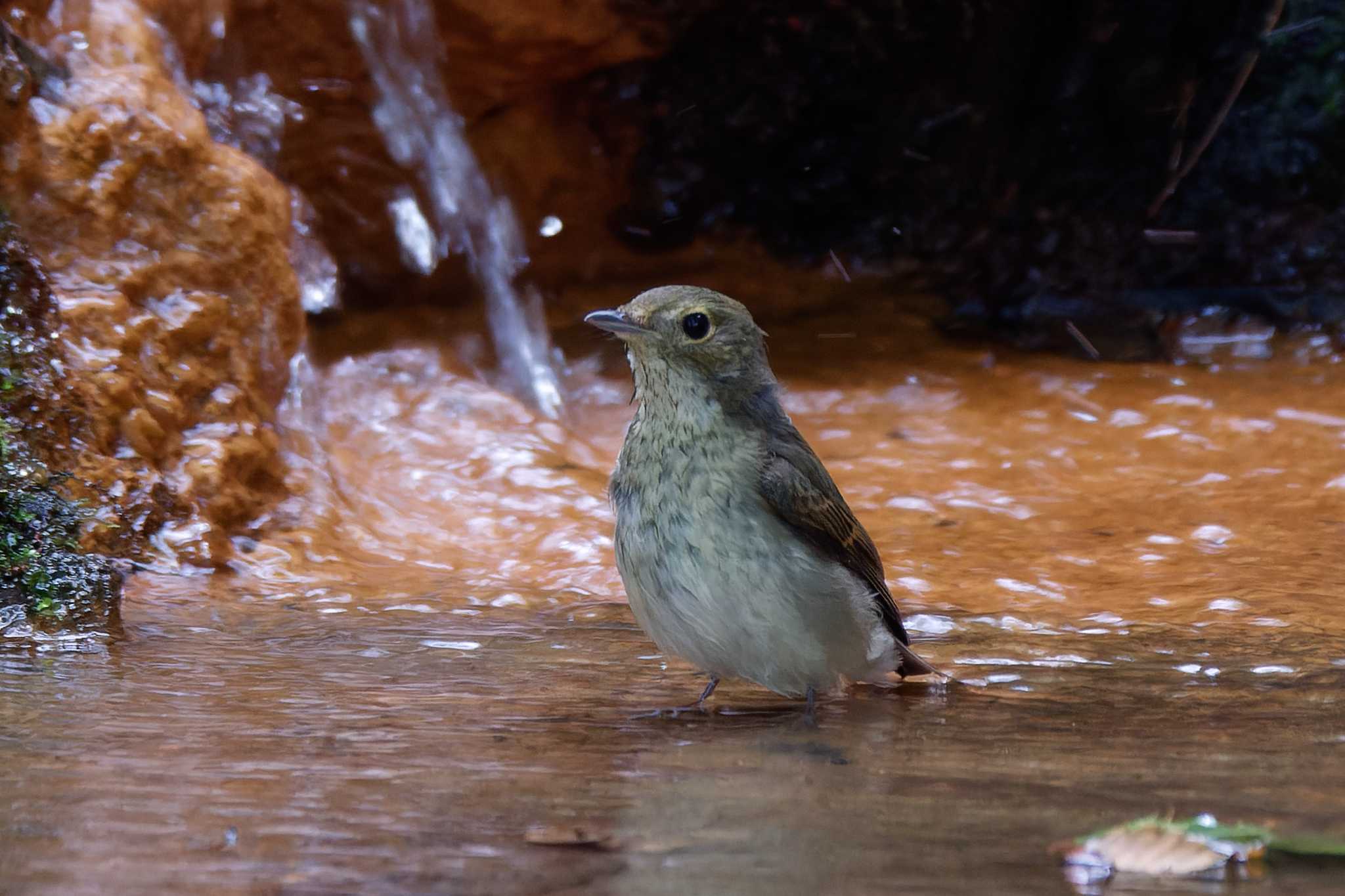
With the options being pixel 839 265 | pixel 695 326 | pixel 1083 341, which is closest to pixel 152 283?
pixel 695 326

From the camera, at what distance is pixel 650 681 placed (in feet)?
12.6

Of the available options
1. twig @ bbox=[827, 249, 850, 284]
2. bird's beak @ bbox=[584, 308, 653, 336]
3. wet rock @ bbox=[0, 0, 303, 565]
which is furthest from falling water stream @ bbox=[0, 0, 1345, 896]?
twig @ bbox=[827, 249, 850, 284]

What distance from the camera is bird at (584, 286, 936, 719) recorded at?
11.0 feet

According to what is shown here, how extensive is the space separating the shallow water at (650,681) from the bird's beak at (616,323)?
3.15ft

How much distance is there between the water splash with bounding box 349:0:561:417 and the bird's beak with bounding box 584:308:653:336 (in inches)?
186

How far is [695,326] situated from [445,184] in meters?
6.05

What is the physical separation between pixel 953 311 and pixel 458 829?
8.24 meters

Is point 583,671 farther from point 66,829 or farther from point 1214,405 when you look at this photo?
point 1214,405

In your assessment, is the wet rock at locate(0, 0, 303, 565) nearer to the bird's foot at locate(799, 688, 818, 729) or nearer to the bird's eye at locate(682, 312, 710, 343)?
the bird's eye at locate(682, 312, 710, 343)

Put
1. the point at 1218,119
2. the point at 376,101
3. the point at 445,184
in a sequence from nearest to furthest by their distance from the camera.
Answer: the point at 376,101, the point at 445,184, the point at 1218,119

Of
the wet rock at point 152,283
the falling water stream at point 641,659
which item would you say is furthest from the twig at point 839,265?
the wet rock at point 152,283

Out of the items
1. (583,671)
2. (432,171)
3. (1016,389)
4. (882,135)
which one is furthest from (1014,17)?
(583,671)

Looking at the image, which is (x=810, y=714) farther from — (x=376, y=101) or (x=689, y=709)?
(x=376, y=101)

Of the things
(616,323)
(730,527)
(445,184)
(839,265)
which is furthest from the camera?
(839,265)
